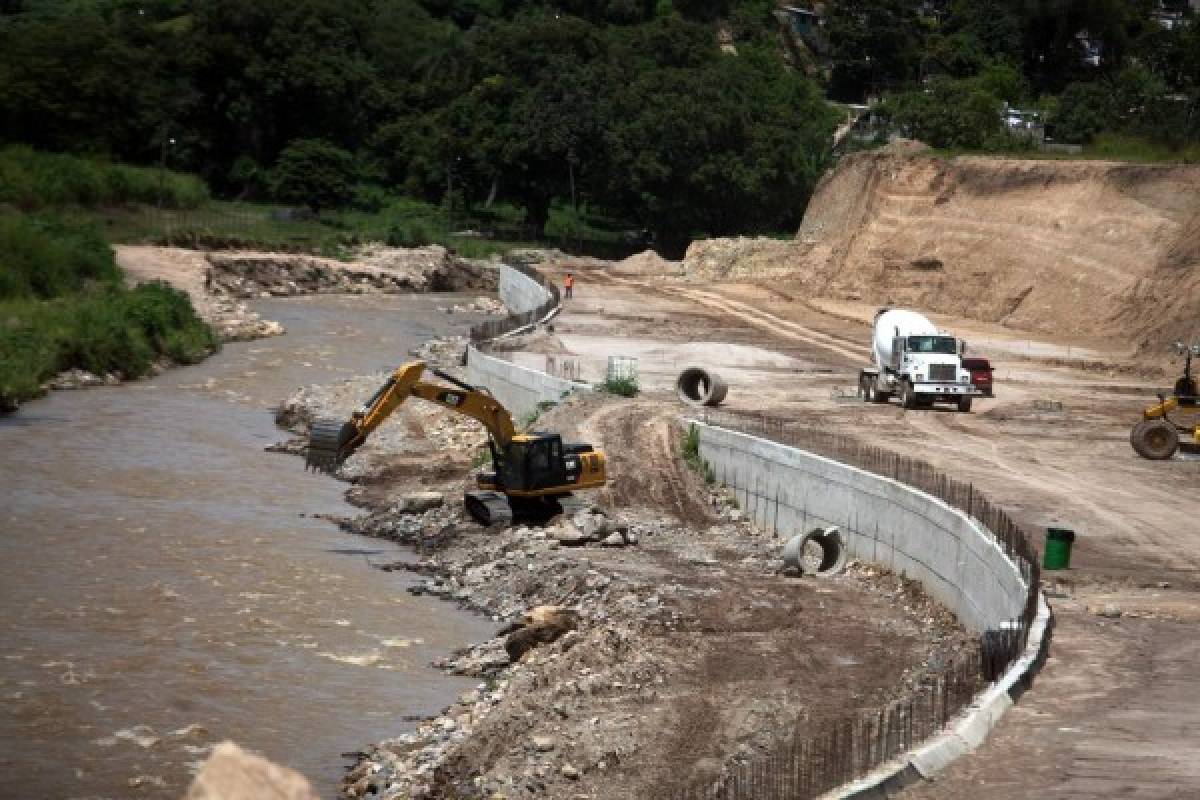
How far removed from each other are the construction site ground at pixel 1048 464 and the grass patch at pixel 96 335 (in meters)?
11.2

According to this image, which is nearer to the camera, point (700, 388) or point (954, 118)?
point (700, 388)

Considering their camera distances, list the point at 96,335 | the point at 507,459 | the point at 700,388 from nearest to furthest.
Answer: the point at 507,459, the point at 700,388, the point at 96,335

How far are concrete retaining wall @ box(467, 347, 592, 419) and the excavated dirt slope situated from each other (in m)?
23.5

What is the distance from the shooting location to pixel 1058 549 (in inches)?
1134

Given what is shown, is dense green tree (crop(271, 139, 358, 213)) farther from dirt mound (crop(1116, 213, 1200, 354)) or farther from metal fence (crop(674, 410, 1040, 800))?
metal fence (crop(674, 410, 1040, 800))

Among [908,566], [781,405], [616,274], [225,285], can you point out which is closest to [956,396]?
[781,405]

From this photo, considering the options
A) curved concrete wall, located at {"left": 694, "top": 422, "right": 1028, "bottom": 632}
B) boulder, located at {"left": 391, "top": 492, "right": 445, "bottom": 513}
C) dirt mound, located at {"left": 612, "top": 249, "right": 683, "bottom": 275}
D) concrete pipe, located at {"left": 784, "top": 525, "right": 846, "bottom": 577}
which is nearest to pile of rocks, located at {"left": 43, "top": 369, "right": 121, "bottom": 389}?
boulder, located at {"left": 391, "top": 492, "right": 445, "bottom": 513}

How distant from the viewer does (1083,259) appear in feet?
232

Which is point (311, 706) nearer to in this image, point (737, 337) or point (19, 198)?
point (737, 337)

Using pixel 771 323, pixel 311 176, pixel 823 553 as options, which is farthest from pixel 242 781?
pixel 311 176

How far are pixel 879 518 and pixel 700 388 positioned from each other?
618 inches

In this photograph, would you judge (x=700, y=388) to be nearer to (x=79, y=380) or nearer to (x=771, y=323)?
(x=79, y=380)

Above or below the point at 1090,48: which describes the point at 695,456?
below

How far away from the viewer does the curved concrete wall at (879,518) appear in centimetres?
2650
